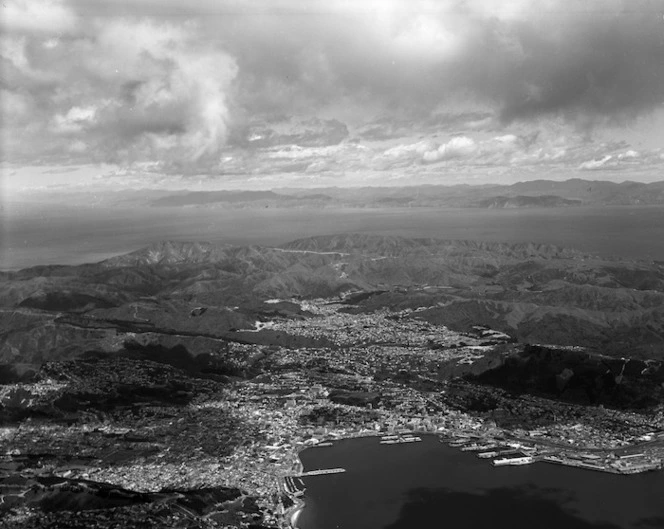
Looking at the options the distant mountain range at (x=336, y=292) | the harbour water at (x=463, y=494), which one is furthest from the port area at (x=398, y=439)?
the distant mountain range at (x=336, y=292)

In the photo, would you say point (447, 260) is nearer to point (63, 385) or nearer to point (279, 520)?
point (63, 385)

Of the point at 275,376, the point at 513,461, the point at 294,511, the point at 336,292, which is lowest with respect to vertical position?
the point at 513,461

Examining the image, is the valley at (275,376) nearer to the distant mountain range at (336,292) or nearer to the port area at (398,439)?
the distant mountain range at (336,292)

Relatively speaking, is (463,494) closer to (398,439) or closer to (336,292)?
(398,439)

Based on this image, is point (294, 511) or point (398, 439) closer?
point (294, 511)

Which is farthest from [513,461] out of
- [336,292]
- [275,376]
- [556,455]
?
[336,292]

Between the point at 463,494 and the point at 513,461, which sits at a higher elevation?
the point at 513,461

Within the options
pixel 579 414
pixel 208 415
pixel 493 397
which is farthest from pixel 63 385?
pixel 579 414
